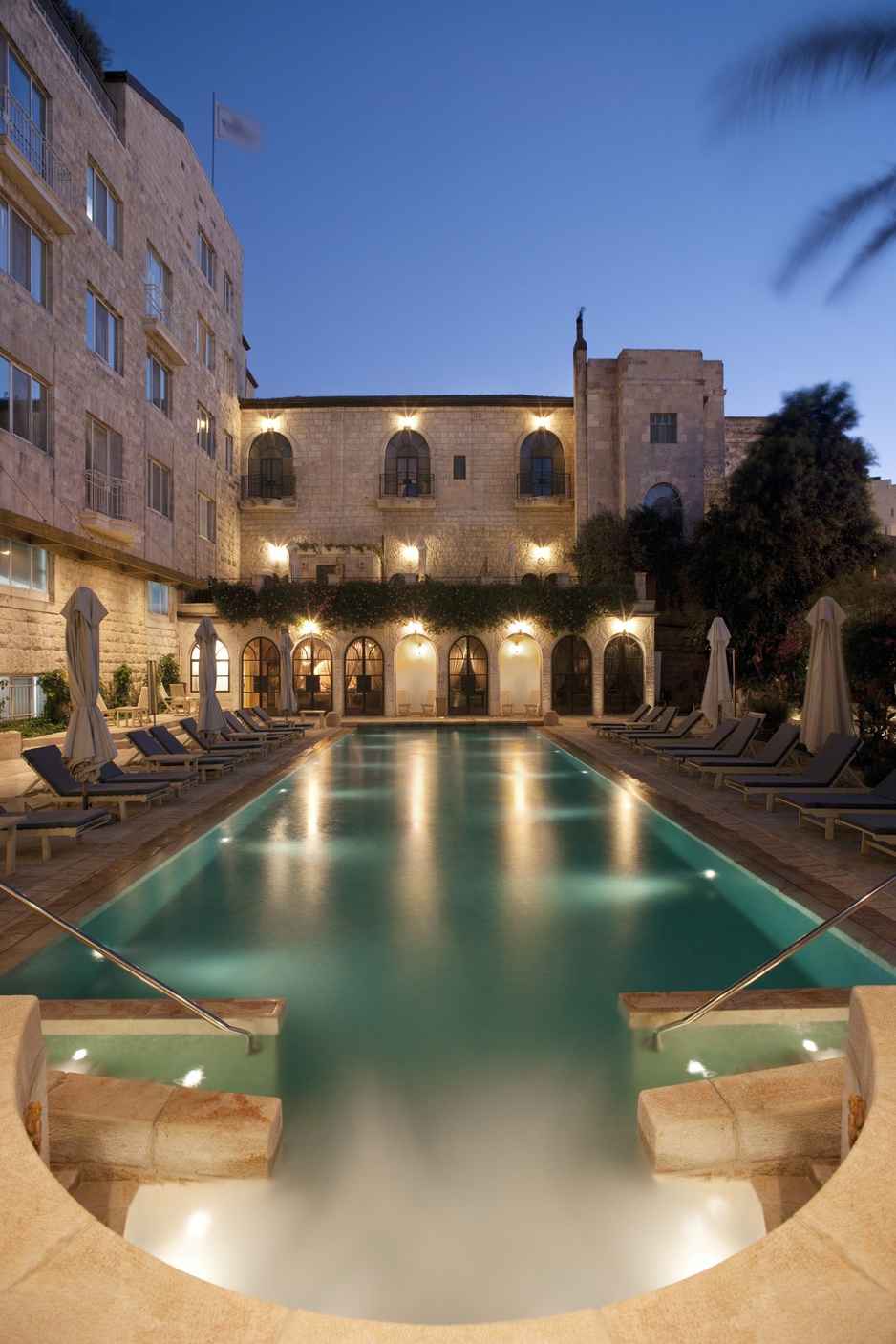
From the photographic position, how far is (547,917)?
571 centimetres

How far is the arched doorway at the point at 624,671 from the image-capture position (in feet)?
76.6

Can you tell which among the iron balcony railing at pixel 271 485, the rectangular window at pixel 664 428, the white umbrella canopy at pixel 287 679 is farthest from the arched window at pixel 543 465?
the white umbrella canopy at pixel 287 679

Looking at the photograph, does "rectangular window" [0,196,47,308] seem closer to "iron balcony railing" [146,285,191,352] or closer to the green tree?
"iron balcony railing" [146,285,191,352]

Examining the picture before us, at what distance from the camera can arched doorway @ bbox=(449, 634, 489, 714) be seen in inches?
931

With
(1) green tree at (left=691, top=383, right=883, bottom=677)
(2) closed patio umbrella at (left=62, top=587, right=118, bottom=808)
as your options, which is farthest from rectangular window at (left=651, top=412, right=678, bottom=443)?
(2) closed patio umbrella at (left=62, top=587, right=118, bottom=808)

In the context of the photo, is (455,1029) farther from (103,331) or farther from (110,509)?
(103,331)

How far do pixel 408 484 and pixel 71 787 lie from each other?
2201 centimetres

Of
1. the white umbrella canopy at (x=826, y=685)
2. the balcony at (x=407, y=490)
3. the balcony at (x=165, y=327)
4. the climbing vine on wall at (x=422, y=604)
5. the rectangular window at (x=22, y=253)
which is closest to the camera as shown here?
the white umbrella canopy at (x=826, y=685)

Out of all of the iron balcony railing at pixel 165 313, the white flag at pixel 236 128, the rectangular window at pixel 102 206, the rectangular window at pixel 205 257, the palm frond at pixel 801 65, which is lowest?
the palm frond at pixel 801 65

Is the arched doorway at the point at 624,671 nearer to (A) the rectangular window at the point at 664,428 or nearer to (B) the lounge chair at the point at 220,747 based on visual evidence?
(A) the rectangular window at the point at 664,428

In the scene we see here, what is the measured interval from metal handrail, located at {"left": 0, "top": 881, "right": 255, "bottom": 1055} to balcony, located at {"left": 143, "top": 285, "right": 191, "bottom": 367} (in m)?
18.9

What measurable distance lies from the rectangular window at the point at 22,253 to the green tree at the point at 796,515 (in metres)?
17.5

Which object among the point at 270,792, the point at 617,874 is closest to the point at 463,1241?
the point at 617,874

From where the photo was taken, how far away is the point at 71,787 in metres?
8.09
